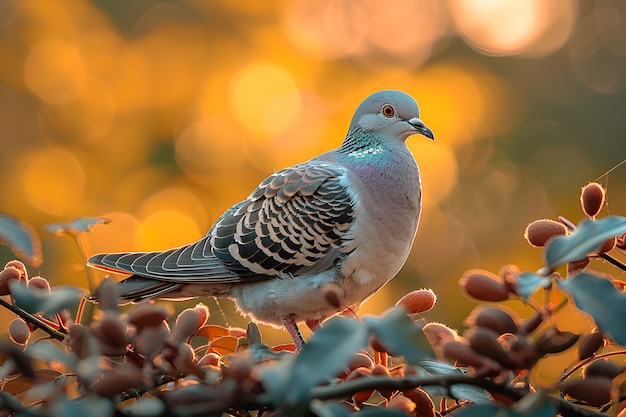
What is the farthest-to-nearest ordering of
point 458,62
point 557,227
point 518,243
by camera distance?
point 458,62 < point 518,243 < point 557,227

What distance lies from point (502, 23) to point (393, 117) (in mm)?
2852

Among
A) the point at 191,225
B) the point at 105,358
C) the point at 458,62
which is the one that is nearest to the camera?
the point at 105,358

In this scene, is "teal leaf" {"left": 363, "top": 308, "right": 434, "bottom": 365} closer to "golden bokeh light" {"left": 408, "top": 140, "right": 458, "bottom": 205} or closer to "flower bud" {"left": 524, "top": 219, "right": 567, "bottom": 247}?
"flower bud" {"left": 524, "top": 219, "right": 567, "bottom": 247}

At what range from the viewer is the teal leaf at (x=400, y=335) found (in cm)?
71

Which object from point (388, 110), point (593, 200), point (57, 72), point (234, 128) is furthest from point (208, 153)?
point (593, 200)

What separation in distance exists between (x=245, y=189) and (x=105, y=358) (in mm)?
3049

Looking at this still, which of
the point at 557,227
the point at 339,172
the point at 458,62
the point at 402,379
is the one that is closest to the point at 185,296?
the point at 339,172

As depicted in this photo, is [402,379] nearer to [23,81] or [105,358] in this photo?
[105,358]

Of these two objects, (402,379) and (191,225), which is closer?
(402,379)

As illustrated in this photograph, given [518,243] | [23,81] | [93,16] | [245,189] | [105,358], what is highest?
[93,16]

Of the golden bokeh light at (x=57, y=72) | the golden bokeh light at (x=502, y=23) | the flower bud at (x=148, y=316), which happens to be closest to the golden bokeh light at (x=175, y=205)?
the golden bokeh light at (x=57, y=72)

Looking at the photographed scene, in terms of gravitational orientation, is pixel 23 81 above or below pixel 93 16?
below

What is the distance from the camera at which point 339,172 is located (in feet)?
8.04

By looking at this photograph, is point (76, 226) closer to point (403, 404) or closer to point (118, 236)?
point (403, 404)
